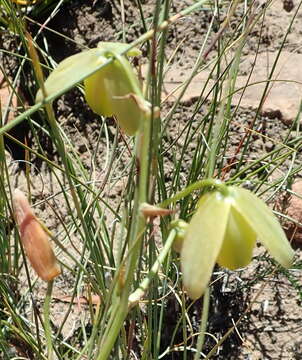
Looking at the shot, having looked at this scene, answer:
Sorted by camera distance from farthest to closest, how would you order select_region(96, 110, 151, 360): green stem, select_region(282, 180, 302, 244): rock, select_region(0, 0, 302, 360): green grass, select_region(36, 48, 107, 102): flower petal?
select_region(282, 180, 302, 244): rock → select_region(0, 0, 302, 360): green grass → select_region(36, 48, 107, 102): flower petal → select_region(96, 110, 151, 360): green stem

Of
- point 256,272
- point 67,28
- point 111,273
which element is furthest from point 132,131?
point 67,28

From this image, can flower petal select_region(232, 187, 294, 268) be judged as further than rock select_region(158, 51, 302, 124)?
No

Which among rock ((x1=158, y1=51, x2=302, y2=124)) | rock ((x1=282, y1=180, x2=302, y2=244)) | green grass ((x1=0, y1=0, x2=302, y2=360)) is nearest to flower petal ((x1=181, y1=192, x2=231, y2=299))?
green grass ((x1=0, y1=0, x2=302, y2=360))

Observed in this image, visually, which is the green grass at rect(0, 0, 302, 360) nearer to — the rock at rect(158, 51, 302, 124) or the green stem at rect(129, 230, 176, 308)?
the rock at rect(158, 51, 302, 124)

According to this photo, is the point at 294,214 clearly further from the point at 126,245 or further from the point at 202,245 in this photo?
the point at 202,245

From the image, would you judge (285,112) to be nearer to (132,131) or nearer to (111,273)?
(111,273)

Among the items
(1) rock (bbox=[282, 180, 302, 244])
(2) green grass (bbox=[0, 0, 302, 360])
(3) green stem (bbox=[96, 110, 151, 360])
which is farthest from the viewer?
(1) rock (bbox=[282, 180, 302, 244])

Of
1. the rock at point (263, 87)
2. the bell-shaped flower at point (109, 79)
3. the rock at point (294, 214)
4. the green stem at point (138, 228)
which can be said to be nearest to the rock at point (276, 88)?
the rock at point (263, 87)
